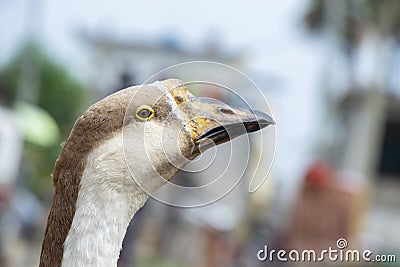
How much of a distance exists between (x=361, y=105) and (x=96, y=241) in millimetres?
17282

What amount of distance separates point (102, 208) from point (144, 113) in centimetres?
23

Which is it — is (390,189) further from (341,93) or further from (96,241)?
(96,241)

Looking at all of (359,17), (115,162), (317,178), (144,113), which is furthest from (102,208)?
(359,17)

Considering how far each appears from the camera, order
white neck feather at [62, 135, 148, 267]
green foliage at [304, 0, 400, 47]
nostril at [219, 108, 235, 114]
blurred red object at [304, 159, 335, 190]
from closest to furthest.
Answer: white neck feather at [62, 135, 148, 267], nostril at [219, 108, 235, 114], blurred red object at [304, 159, 335, 190], green foliage at [304, 0, 400, 47]

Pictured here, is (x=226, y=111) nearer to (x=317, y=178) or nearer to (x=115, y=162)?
(x=115, y=162)

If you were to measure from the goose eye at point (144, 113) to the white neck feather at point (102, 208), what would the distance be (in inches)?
2.6

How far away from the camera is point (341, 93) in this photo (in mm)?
19531

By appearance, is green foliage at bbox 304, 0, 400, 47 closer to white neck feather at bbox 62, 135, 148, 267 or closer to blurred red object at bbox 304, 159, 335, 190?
blurred red object at bbox 304, 159, 335, 190

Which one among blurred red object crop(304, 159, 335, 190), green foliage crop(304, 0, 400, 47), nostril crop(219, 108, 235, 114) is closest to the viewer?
nostril crop(219, 108, 235, 114)

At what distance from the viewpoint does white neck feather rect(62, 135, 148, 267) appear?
5.46ft

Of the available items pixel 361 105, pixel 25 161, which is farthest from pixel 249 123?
pixel 361 105

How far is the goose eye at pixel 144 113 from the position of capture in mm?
1716

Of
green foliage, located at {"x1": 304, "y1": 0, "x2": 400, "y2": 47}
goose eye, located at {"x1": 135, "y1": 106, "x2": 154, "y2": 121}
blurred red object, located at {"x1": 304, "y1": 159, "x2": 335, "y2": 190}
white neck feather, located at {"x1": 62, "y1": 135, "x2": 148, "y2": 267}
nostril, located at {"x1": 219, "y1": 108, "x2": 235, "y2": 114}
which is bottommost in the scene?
white neck feather, located at {"x1": 62, "y1": 135, "x2": 148, "y2": 267}

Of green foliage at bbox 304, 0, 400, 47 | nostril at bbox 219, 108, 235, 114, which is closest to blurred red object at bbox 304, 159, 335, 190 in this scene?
nostril at bbox 219, 108, 235, 114
